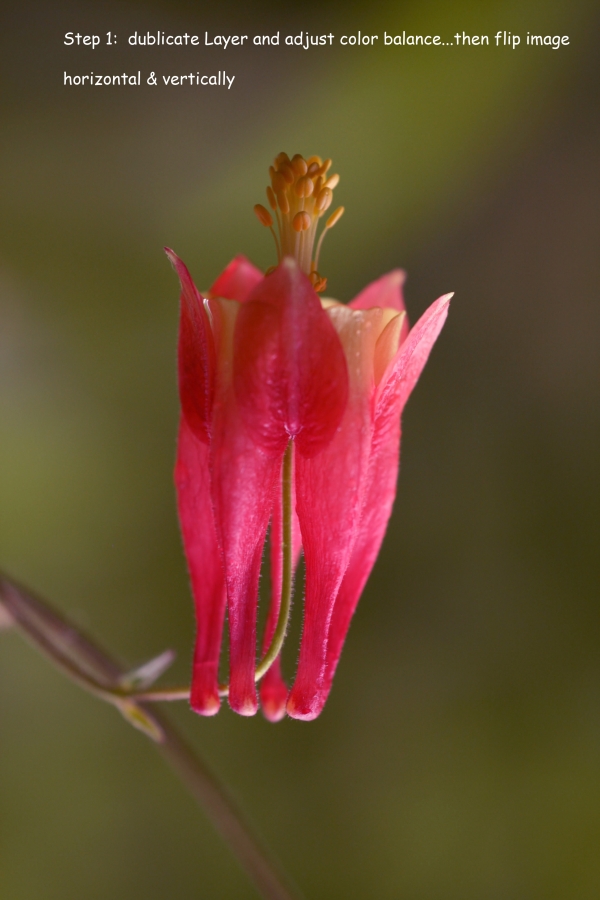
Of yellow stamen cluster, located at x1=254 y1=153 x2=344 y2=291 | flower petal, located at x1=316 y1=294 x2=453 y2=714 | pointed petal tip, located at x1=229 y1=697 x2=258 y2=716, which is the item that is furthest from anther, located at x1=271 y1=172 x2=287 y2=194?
pointed petal tip, located at x1=229 y1=697 x2=258 y2=716

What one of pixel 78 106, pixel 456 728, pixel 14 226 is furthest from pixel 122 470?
pixel 456 728

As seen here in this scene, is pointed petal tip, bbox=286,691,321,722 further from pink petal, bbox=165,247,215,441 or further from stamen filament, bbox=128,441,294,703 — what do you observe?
pink petal, bbox=165,247,215,441

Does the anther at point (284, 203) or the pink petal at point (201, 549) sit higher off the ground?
the anther at point (284, 203)

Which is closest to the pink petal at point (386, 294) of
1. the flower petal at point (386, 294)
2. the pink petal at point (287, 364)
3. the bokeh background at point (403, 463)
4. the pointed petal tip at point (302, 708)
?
the flower petal at point (386, 294)

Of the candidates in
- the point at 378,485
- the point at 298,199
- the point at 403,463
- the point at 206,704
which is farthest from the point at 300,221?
the point at 403,463

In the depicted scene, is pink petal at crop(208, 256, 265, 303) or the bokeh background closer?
pink petal at crop(208, 256, 265, 303)

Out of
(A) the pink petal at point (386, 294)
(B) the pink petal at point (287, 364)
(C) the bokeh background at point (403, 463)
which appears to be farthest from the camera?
(C) the bokeh background at point (403, 463)

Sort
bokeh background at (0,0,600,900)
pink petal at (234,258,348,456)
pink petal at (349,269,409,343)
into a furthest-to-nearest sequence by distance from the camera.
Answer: bokeh background at (0,0,600,900) < pink petal at (349,269,409,343) < pink petal at (234,258,348,456)

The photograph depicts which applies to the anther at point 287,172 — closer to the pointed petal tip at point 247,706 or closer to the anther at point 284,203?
the anther at point 284,203

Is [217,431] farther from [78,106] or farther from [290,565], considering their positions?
[78,106]
